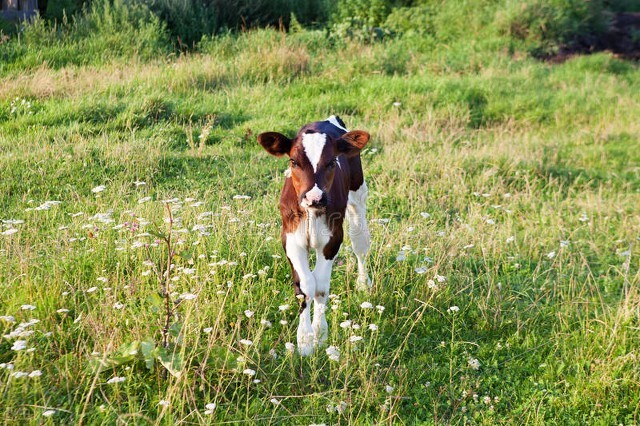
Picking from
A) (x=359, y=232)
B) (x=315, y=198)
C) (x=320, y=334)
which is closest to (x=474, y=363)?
(x=320, y=334)

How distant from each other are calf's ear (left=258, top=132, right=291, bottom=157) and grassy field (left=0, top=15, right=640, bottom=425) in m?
0.73

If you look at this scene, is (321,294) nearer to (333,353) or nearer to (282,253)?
(333,353)

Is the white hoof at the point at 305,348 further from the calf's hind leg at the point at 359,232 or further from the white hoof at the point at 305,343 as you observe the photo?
the calf's hind leg at the point at 359,232

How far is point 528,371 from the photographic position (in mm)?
4867

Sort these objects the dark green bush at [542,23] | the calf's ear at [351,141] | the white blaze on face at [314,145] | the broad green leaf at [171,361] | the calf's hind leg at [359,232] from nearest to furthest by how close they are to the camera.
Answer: the broad green leaf at [171,361]
the white blaze on face at [314,145]
the calf's ear at [351,141]
the calf's hind leg at [359,232]
the dark green bush at [542,23]

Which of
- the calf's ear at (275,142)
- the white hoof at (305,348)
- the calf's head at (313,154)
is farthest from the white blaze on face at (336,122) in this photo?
the white hoof at (305,348)

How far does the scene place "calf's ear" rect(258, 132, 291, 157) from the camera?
4652 millimetres

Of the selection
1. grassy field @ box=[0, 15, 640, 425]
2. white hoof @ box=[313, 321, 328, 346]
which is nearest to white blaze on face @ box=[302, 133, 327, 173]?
grassy field @ box=[0, 15, 640, 425]

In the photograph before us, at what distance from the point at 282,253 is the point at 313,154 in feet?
5.03

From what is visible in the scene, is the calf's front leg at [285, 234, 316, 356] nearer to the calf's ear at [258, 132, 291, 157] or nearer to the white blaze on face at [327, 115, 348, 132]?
the calf's ear at [258, 132, 291, 157]

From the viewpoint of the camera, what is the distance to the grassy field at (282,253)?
421 centimetres

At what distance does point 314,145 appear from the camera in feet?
14.9

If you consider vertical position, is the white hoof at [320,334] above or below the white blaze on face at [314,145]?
below

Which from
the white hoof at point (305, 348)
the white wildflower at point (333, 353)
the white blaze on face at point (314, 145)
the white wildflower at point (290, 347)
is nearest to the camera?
the white wildflower at point (333, 353)
